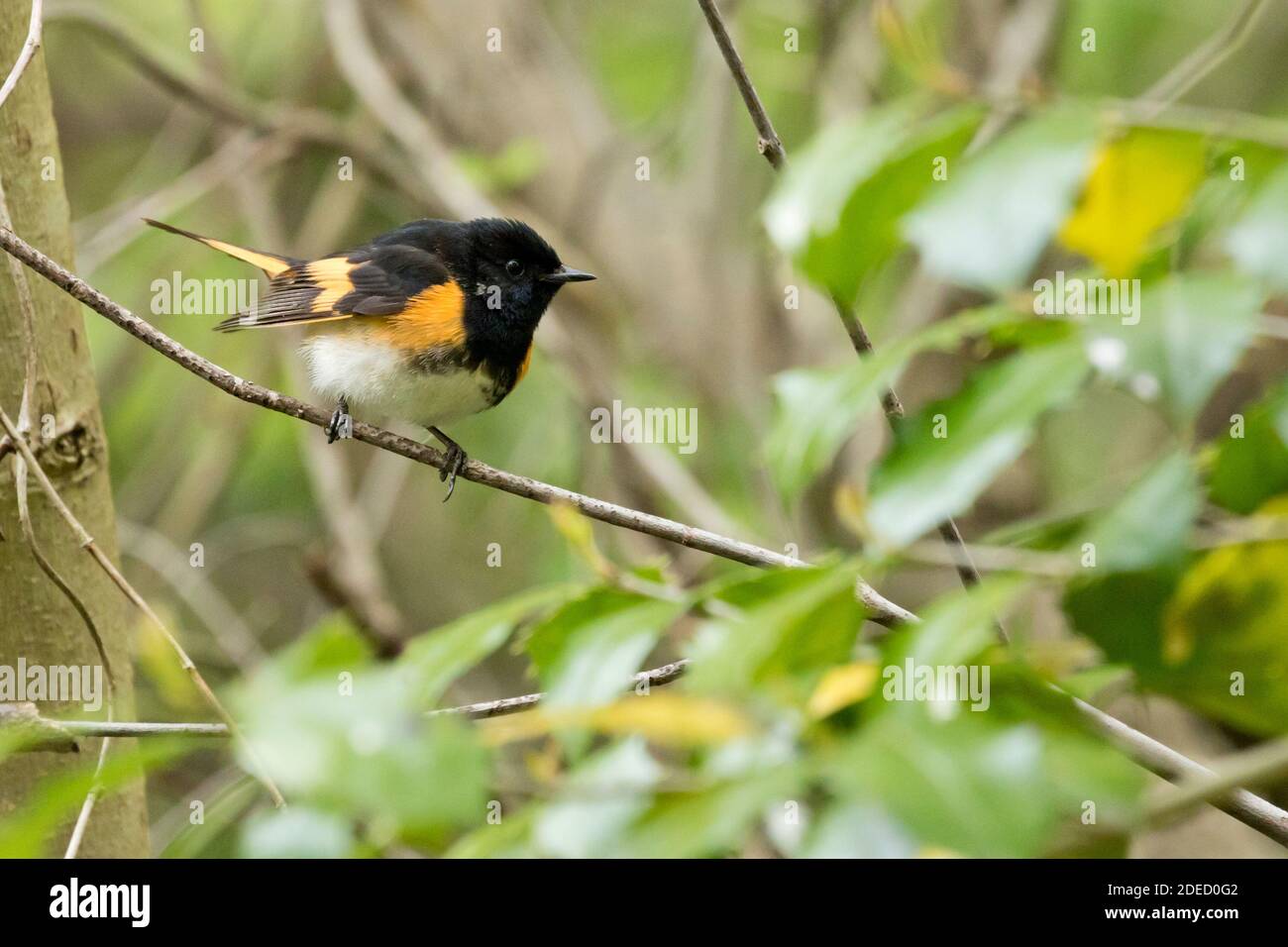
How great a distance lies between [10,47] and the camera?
7.40 ft

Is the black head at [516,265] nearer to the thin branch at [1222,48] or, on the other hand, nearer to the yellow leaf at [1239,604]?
Result: the thin branch at [1222,48]

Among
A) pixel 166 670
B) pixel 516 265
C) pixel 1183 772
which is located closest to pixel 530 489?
pixel 1183 772

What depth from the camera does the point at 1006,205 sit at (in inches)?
30.3

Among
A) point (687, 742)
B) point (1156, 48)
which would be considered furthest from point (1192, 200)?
point (1156, 48)

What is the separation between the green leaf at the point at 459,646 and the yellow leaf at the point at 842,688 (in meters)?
0.29

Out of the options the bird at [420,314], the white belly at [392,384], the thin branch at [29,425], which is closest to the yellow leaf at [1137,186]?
the thin branch at [29,425]

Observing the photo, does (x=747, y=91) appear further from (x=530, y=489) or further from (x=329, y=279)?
(x=329, y=279)

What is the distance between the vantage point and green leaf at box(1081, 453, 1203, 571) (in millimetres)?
746

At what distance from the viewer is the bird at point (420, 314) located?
349 cm

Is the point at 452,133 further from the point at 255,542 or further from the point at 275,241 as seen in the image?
the point at 255,542

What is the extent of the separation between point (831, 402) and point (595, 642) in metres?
0.28

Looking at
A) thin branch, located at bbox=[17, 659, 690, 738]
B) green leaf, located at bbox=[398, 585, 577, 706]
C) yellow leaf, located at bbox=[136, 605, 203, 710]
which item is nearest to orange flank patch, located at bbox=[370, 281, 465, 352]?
yellow leaf, located at bbox=[136, 605, 203, 710]
